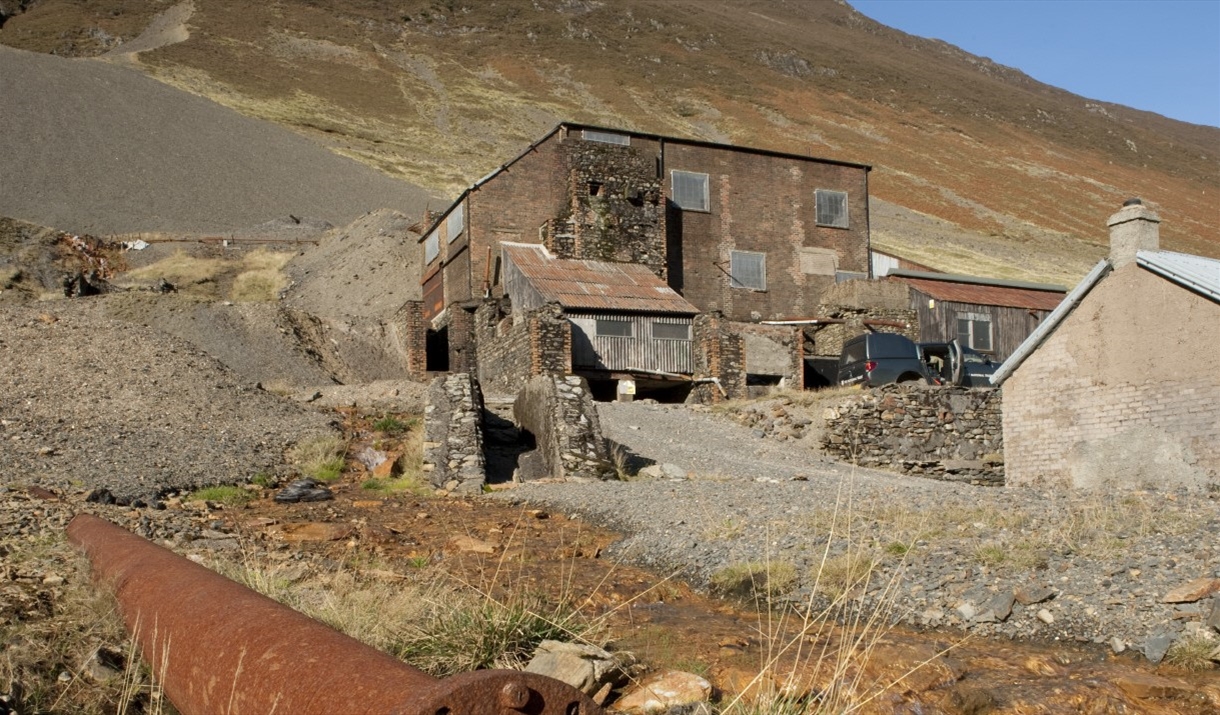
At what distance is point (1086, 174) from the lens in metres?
93.3

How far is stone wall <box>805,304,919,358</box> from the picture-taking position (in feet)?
104

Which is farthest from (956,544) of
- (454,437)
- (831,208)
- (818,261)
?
(831,208)

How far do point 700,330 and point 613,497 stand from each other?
14228 millimetres

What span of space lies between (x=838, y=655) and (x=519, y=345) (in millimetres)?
21057

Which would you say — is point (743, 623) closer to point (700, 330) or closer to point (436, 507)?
point (436, 507)

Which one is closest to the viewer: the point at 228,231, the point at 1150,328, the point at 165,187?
the point at 1150,328

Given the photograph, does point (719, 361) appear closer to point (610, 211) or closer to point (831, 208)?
point (610, 211)

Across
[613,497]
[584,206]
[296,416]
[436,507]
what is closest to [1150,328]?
[613,497]

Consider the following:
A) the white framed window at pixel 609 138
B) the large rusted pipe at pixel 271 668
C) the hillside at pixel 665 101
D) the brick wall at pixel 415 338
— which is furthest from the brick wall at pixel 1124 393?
the hillside at pixel 665 101

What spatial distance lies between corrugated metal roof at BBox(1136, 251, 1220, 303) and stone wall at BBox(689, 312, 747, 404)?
11.7 m

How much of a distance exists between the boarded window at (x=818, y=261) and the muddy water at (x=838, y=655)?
89.3 feet

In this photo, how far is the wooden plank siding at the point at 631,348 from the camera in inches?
1054

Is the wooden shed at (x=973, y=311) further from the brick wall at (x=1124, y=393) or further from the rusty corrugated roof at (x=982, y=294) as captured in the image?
the brick wall at (x=1124, y=393)

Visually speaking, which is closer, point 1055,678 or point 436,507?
point 1055,678
